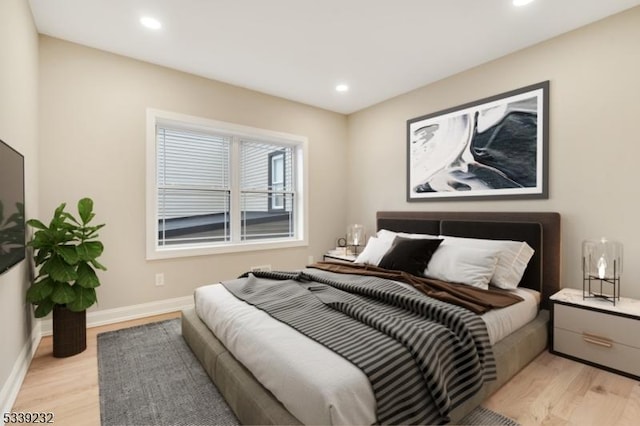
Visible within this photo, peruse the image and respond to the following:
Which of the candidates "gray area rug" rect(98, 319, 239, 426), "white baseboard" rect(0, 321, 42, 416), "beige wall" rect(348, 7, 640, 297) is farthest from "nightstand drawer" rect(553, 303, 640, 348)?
"white baseboard" rect(0, 321, 42, 416)

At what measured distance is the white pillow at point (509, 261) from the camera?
2.62 metres

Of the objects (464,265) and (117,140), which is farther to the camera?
(117,140)

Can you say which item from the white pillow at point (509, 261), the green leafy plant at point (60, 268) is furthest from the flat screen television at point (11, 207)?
the white pillow at point (509, 261)

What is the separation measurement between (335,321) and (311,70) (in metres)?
2.75

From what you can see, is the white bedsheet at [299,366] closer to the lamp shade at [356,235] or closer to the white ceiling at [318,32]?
the white ceiling at [318,32]

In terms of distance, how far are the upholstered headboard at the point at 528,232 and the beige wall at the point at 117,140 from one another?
2.50 meters

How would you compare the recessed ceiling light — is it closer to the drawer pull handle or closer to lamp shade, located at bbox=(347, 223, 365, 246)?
lamp shade, located at bbox=(347, 223, 365, 246)

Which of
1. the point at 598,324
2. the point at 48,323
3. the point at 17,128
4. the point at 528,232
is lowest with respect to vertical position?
the point at 48,323

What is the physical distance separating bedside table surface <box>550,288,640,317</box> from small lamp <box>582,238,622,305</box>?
48 millimetres

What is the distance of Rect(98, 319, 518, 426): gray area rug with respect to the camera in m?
1.69

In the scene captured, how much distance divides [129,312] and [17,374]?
119 centimetres

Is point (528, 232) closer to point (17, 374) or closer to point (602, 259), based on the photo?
point (602, 259)

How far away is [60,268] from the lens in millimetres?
2312

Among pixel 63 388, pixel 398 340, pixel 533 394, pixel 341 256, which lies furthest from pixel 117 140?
pixel 533 394
